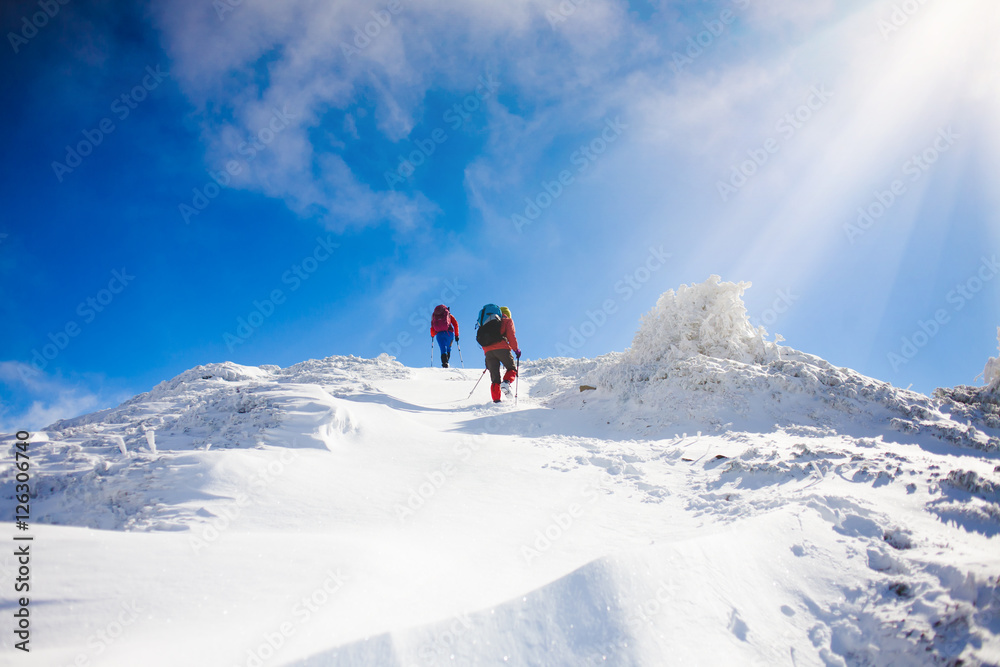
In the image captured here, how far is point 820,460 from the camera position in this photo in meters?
4.57

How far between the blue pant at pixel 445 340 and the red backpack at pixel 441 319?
0.63ft

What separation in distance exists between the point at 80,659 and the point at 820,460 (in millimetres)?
5938

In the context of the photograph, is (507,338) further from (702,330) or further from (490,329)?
(702,330)

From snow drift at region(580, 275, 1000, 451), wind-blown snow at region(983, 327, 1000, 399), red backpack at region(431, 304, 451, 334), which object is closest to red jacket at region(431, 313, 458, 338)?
red backpack at region(431, 304, 451, 334)

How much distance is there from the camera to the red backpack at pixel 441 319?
1620 centimetres

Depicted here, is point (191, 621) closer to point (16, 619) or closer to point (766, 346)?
point (16, 619)

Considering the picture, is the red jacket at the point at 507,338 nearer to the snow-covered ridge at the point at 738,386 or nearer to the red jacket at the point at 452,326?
the snow-covered ridge at the point at 738,386

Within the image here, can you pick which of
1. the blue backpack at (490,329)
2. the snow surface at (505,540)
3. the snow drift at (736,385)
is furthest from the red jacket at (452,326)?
the snow surface at (505,540)

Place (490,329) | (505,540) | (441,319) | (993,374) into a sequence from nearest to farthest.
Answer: (505,540), (993,374), (490,329), (441,319)

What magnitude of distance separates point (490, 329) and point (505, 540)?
22.0 feet

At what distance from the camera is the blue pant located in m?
16.4

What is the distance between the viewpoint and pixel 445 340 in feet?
53.8

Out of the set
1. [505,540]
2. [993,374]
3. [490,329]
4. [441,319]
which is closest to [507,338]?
[490,329]

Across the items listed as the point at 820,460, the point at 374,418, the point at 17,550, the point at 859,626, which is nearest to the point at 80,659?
the point at 17,550
